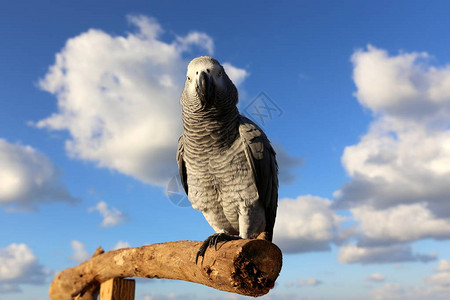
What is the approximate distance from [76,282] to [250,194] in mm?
2748

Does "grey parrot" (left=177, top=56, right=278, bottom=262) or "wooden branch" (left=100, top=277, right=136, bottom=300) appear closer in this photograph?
"grey parrot" (left=177, top=56, right=278, bottom=262)

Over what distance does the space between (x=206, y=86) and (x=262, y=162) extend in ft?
3.61

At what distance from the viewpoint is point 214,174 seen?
13.9 feet

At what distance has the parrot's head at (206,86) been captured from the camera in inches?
154

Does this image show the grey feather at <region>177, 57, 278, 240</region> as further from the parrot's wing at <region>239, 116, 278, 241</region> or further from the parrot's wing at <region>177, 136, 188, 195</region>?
the parrot's wing at <region>177, 136, 188, 195</region>

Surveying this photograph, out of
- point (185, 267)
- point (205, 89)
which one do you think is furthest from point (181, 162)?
point (185, 267)

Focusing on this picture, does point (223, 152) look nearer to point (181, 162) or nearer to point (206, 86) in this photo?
point (206, 86)

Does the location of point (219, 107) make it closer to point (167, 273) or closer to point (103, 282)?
point (167, 273)

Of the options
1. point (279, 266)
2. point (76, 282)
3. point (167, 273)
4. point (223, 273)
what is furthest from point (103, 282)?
point (279, 266)

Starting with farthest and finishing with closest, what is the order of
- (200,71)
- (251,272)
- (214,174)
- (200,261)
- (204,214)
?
(204,214) → (214,174) → (200,71) → (200,261) → (251,272)

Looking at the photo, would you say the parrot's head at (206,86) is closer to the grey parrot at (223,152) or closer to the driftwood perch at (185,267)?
the grey parrot at (223,152)

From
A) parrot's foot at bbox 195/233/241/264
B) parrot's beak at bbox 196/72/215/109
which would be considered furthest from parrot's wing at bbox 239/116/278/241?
parrot's foot at bbox 195/233/241/264

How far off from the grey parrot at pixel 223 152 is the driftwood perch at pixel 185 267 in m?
0.63

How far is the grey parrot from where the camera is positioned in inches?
160
